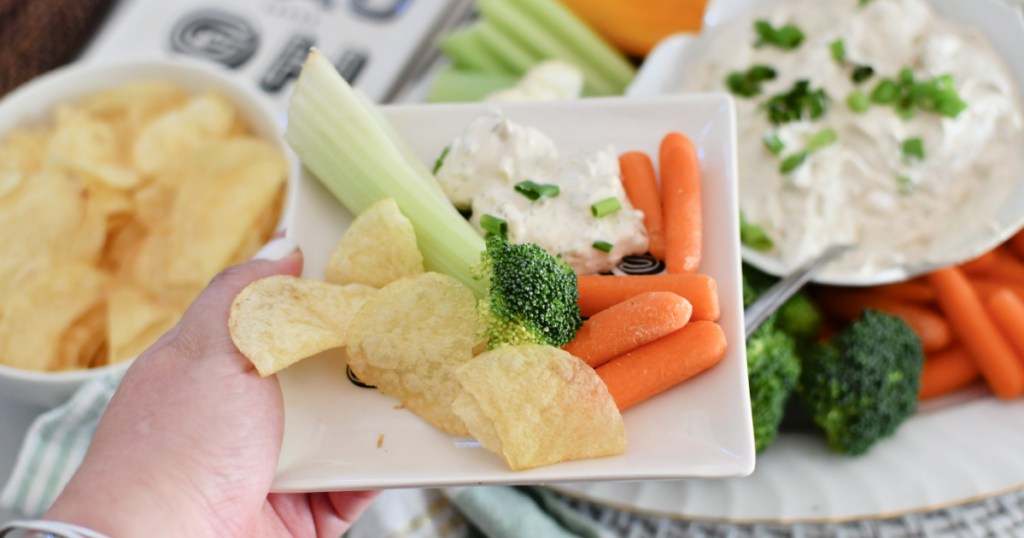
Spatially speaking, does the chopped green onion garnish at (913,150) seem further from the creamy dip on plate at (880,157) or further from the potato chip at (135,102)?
the potato chip at (135,102)

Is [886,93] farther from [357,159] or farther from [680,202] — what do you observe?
[357,159]

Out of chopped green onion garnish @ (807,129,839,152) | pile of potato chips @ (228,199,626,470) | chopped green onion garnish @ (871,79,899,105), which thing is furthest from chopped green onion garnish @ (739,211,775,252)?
pile of potato chips @ (228,199,626,470)

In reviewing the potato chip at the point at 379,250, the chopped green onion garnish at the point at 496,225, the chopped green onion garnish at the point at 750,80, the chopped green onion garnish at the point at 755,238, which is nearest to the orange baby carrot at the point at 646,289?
the chopped green onion garnish at the point at 496,225

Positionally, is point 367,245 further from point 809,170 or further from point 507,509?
point 809,170

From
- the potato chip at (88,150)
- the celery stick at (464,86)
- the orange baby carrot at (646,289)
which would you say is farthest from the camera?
the celery stick at (464,86)

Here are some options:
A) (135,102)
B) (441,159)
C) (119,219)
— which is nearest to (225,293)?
(441,159)

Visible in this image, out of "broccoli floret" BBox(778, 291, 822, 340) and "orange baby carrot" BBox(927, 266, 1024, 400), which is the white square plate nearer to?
"broccoli floret" BBox(778, 291, 822, 340)

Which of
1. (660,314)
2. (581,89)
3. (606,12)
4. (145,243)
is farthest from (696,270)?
(606,12)
